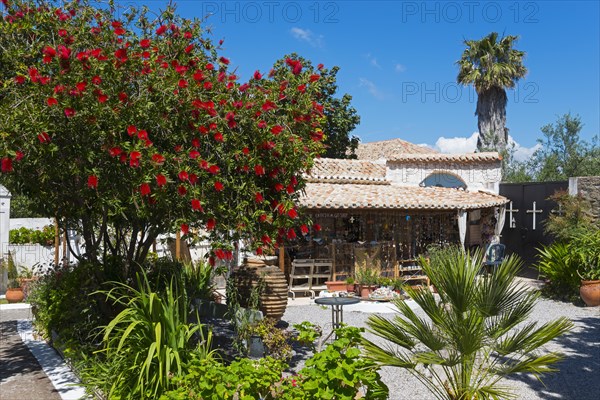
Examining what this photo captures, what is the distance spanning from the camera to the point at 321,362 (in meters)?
4.00

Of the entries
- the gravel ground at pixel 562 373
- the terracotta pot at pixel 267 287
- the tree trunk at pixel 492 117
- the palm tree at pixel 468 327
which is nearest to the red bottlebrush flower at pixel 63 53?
the palm tree at pixel 468 327

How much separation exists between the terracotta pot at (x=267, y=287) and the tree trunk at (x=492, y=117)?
27.0 metres

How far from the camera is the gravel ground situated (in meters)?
6.23

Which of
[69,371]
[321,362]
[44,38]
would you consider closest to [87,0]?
[44,38]

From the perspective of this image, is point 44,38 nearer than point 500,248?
Yes

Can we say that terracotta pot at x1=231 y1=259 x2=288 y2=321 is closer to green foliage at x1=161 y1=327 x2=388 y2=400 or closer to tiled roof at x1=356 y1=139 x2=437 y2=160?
green foliage at x1=161 y1=327 x2=388 y2=400

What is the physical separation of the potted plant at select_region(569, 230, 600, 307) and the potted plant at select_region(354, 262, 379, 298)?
178 inches

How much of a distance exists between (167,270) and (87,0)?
4.69m

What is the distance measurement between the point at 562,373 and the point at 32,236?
1436 centimetres

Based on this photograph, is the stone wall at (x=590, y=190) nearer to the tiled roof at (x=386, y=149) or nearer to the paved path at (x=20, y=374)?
the paved path at (x=20, y=374)

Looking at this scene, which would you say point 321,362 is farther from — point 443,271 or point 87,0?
point 87,0

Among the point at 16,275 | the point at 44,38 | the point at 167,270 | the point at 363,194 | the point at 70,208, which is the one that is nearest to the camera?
the point at 44,38

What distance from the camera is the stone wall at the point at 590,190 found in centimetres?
1384

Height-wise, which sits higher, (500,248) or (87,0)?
(87,0)
